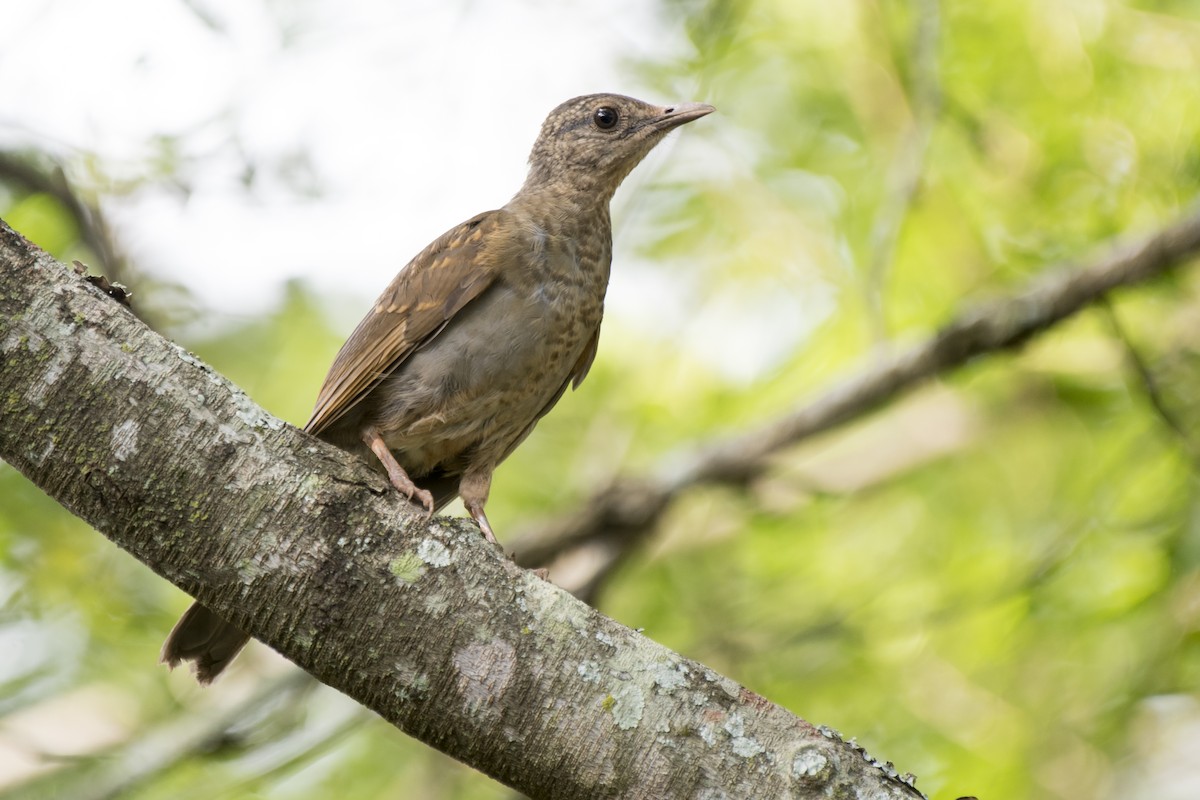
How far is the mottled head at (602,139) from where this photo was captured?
462 centimetres

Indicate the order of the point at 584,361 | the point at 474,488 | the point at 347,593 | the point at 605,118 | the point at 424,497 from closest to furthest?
the point at 347,593 < the point at 424,497 < the point at 474,488 < the point at 584,361 < the point at 605,118

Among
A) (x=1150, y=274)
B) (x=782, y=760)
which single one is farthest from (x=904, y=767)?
(x=782, y=760)

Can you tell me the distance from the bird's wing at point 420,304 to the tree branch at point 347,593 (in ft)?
5.15

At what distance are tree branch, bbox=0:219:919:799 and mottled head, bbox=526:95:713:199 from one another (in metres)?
2.51

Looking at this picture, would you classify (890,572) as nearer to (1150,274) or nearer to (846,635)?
(846,635)

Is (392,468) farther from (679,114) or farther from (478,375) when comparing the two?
(679,114)

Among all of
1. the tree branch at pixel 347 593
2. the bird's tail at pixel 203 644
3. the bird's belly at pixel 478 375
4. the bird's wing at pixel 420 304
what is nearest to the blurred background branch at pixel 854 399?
the bird's belly at pixel 478 375

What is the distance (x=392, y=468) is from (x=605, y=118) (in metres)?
1.83

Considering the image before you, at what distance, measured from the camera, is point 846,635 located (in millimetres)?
4516

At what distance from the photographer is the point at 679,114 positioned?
4.67 m

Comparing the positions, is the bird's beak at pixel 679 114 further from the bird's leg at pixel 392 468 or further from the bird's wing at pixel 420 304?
the bird's leg at pixel 392 468

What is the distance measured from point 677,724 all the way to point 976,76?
4058 millimetres

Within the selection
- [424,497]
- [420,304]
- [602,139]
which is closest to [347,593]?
[424,497]

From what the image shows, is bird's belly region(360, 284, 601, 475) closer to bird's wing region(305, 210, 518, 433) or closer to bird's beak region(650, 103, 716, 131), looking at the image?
bird's wing region(305, 210, 518, 433)
